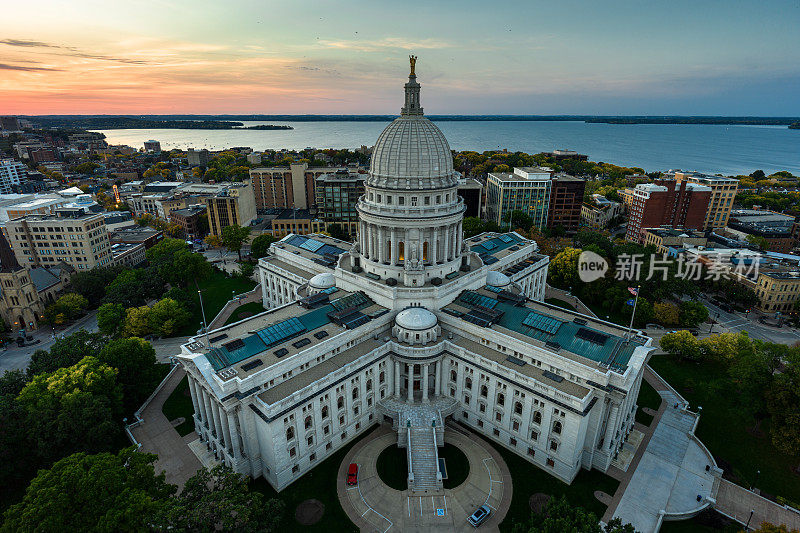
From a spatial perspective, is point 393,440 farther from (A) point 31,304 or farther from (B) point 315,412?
(A) point 31,304

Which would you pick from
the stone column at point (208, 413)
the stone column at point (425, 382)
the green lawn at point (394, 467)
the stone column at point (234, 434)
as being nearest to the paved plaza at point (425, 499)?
the green lawn at point (394, 467)

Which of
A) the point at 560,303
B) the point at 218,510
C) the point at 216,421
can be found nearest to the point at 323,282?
the point at 216,421

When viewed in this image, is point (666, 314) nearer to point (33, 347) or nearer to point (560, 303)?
point (560, 303)

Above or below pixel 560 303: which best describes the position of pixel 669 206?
above

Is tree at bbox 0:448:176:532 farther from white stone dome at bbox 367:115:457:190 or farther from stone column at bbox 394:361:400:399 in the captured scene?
white stone dome at bbox 367:115:457:190

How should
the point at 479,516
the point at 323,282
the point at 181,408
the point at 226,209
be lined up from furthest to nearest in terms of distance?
the point at 226,209, the point at 323,282, the point at 181,408, the point at 479,516

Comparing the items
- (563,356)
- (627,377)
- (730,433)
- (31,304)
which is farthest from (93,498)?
(730,433)

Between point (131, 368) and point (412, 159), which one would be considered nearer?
point (131, 368)

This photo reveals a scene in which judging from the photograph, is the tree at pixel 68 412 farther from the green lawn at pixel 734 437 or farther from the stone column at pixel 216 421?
the green lawn at pixel 734 437
